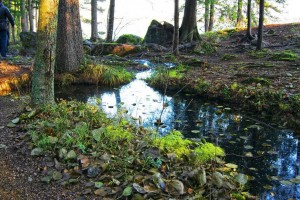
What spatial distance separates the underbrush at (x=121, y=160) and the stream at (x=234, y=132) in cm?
68

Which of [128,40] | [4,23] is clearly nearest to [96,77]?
[4,23]

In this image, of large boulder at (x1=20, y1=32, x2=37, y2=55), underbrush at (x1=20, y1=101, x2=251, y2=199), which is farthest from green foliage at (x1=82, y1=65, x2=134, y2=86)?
large boulder at (x1=20, y1=32, x2=37, y2=55)

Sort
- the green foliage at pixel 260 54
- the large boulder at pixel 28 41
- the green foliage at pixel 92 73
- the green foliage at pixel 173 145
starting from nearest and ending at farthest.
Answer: the green foliage at pixel 173 145, the green foliage at pixel 92 73, the green foliage at pixel 260 54, the large boulder at pixel 28 41

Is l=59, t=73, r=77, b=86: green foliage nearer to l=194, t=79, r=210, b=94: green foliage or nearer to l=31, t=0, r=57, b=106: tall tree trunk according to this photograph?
l=194, t=79, r=210, b=94: green foliage

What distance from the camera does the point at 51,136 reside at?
14.1ft

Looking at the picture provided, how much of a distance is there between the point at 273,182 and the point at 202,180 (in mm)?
1357

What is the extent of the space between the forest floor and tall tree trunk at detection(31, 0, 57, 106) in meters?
0.69

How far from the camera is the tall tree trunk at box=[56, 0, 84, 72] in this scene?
9812mm

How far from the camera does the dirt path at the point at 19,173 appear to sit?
3.30 m

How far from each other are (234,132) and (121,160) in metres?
3.10

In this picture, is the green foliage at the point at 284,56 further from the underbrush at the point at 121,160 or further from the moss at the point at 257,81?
the underbrush at the point at 121,160

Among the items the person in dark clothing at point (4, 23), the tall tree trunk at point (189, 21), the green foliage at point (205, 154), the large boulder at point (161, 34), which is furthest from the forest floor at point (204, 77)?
the large boulder at point (161, 34)

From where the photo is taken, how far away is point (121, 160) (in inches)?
150

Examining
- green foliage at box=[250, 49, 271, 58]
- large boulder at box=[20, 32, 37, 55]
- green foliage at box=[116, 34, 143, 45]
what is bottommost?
green foliage at box=[250, 49, 271, 58]
